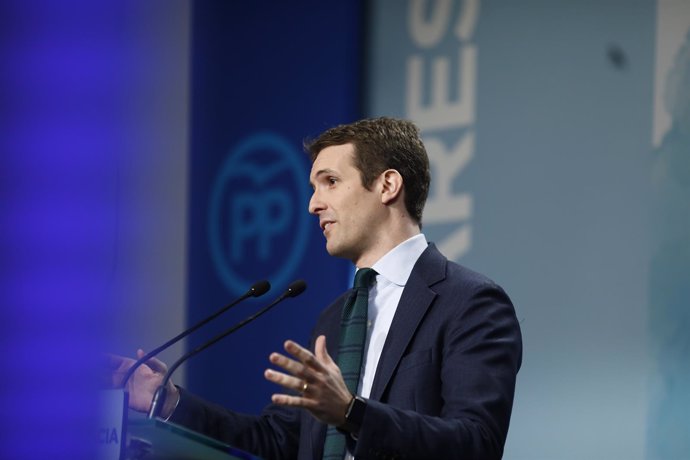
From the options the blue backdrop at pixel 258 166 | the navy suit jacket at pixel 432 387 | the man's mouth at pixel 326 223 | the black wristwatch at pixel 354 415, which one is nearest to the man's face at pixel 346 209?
the man's mouth at pixel 326 223

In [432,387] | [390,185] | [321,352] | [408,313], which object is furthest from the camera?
[390,185]

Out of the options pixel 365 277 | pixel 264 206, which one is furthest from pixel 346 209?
pixel 264 206

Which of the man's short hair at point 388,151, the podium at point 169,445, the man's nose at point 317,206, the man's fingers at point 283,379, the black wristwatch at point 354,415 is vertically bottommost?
the podium at point 169,445

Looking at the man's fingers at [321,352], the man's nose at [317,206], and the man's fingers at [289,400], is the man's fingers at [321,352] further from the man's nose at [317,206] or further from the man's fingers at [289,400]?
the man's nose at [317,206]

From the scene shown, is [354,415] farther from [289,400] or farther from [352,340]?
[352,340]

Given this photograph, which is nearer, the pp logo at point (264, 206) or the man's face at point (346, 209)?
the man's face at point (346, 209)

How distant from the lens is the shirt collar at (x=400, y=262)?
2.69 meters

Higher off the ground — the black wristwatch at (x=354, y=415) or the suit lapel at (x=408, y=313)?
the suit lapel at (x=408, y=313)

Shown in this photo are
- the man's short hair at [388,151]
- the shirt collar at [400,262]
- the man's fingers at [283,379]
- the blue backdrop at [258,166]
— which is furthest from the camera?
the blue backdrop at [258,166]

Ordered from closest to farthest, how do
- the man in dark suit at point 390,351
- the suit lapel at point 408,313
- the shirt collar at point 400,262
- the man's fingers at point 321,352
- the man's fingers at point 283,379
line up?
the man's fingers at point 283,379, the man's fingers at point 321,352, the man in dark suit at point 390,351, the suit lapel at point 408,313, the shirt collar at point 400,262

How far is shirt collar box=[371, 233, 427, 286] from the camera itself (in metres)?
2.69

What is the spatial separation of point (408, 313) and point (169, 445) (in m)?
0.71

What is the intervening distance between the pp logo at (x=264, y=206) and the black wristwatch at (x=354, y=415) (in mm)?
2272

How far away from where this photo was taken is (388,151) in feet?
9.29
